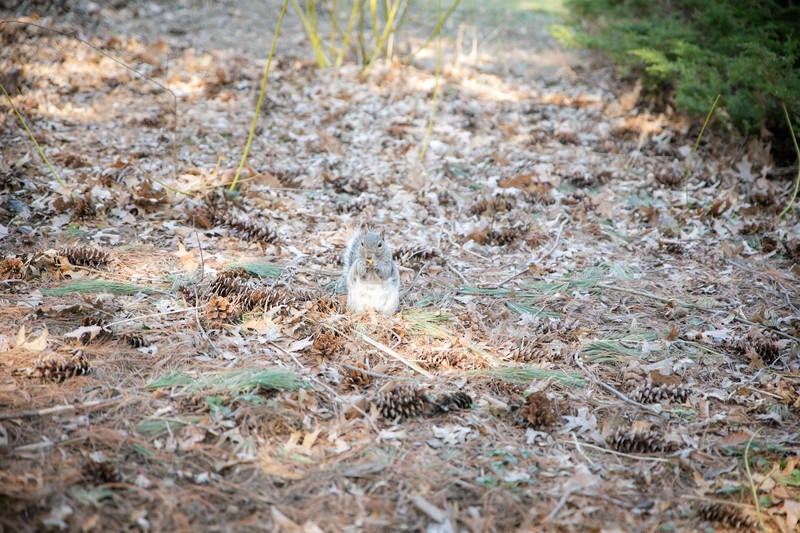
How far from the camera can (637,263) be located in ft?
18.8

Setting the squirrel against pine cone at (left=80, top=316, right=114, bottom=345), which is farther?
the squirrel

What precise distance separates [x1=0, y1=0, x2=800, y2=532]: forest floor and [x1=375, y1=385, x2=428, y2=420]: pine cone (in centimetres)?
2

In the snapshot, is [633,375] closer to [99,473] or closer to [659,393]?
[659,393]

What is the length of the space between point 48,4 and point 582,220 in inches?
422

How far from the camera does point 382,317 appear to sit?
4512 mm

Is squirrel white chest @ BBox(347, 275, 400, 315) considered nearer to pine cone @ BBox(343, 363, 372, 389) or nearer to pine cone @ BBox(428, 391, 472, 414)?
pine cone @ BBox(343, 363, 372, 389)

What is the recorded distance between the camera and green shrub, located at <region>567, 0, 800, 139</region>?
6.43 metres

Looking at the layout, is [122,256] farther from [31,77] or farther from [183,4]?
[183,4]

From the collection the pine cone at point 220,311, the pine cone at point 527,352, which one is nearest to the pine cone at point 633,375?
the pine cone at point 527,352

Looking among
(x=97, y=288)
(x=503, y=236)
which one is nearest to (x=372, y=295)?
(x=97, y=288)

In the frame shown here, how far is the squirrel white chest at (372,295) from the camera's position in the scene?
4395mm

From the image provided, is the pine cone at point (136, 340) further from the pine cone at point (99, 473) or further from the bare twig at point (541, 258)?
the bare twig at point (541, 258)

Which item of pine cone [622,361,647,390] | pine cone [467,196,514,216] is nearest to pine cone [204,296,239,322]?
pine cone [622,361,647,390]

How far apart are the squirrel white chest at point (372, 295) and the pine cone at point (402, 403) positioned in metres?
1.06
